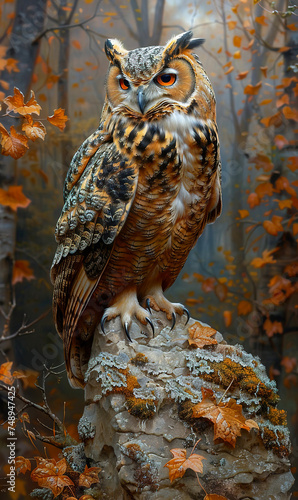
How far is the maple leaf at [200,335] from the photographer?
1.17m

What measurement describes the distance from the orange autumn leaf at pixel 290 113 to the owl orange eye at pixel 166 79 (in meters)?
0.87

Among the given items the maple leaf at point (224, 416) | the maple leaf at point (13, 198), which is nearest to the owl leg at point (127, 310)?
the maple leaf at point (224, 416)

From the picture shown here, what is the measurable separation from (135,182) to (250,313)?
0.97 meters

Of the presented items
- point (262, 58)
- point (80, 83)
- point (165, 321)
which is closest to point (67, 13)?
point (80, 83)

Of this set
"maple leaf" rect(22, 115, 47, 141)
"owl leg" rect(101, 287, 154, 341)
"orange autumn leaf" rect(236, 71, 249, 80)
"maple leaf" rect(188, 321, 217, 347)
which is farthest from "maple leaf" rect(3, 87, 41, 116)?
"orange autumn leaf" rect(236, 71, 249, 80)

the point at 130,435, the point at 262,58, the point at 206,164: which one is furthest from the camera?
the point at 262,58

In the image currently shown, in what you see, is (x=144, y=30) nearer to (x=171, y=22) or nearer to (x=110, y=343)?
(x=171, y=22)

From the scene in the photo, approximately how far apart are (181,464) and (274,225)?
1.12 metres

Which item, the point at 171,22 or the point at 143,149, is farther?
the point at 171,22

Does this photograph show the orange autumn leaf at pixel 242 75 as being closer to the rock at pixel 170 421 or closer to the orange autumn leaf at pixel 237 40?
the orange autumn leaf at pixel 237 40

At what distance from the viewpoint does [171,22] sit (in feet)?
5.18

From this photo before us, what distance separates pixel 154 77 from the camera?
3.31ft

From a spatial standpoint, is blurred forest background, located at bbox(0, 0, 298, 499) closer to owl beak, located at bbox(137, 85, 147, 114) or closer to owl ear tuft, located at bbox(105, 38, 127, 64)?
Answer: owl ear tuft, located at bbox(105, 38, 127, 64)

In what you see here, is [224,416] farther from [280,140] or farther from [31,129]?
[280,140]
